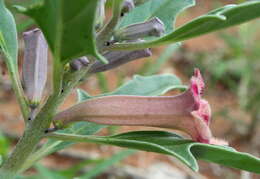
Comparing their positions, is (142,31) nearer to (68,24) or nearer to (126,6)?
(126,6)

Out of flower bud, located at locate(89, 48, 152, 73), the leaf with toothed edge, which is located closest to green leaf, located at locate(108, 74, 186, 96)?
the leaf with toothed edge

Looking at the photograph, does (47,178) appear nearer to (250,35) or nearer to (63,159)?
(63,159)

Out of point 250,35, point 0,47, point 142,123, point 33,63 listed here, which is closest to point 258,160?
point 142,123

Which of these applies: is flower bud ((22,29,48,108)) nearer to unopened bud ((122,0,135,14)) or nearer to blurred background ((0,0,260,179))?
unopened bud ((122,0,135,14))

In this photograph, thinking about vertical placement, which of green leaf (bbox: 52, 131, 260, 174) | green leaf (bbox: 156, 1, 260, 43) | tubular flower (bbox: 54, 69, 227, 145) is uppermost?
green leaf (bbox: 156, 1, 260, 43)

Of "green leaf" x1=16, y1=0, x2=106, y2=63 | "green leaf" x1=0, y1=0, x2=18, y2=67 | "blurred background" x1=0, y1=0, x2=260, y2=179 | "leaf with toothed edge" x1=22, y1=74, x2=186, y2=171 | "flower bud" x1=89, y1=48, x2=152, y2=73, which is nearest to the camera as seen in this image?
"green leaf" x1=16, y1=0, x2=106, y2=63

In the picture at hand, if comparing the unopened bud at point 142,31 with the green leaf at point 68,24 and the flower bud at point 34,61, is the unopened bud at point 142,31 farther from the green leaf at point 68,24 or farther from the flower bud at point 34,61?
the flower bud at point 34,61

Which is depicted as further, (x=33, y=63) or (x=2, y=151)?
(x=2, y=151)

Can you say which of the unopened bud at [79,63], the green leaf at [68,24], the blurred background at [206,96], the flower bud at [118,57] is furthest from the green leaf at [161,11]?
the blurred background at [206,96]
